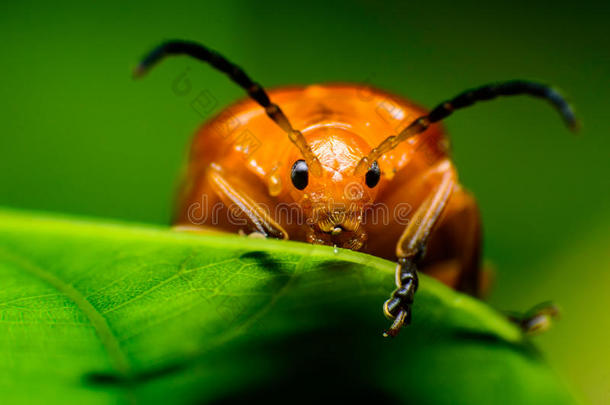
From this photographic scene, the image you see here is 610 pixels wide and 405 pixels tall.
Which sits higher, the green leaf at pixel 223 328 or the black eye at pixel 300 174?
the black eye at pixel 300 174

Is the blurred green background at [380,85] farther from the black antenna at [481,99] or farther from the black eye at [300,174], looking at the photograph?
the black antenna at [481,99]

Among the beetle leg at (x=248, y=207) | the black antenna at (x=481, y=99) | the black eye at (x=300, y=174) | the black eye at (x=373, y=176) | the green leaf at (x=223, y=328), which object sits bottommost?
the green leaf at (x=223, y=328)

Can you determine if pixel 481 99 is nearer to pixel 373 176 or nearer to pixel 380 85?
pixel 373 176

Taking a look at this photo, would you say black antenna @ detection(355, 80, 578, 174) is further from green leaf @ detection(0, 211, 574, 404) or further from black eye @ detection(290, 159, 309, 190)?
green leaf @ detection(0, 211, 574, 404)

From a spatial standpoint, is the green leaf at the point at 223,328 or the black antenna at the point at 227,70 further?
the black antenna at the point at 227,70

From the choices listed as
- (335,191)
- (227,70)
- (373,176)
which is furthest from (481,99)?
(227,70)

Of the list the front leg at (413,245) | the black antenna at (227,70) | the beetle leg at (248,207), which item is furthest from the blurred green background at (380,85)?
the front leg at (413,245)

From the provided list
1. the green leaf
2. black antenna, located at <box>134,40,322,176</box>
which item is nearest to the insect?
black antenna, located at <box>134,40,322,176</box>
